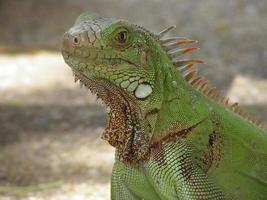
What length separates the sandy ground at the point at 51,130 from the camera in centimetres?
592

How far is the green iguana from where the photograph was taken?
12.8 ft

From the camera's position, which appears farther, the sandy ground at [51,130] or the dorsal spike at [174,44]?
the sandy ground at [51,130]

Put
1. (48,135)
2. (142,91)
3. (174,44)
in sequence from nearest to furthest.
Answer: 1. (142,91)
2. (174,44)
3. (48,135)

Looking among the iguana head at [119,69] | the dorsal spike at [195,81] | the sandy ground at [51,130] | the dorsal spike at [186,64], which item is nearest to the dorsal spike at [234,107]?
the dorsal spike at [186,64]

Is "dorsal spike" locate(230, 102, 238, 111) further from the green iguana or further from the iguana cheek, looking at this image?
the iguana cheek

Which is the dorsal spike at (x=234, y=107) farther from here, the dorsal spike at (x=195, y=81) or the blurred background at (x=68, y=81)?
the blurred background at (x=68, y=81)

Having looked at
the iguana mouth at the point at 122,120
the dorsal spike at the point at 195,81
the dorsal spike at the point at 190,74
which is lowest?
the iguana mouth at the point at 122,120

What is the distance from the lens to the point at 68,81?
895 centimetres

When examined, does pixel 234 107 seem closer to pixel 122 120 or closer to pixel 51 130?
pixel 122 120

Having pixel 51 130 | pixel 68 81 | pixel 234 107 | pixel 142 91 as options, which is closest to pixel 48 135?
pixel 51 130

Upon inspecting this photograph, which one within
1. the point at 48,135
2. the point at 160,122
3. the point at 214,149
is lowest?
the point at 214,149

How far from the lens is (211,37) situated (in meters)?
10.2

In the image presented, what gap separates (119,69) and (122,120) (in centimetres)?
31

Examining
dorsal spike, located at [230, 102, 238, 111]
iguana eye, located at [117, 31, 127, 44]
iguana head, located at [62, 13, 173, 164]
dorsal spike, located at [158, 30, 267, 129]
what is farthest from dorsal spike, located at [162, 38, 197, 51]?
dorsal spike, located at [230, 102, 238, 111]
